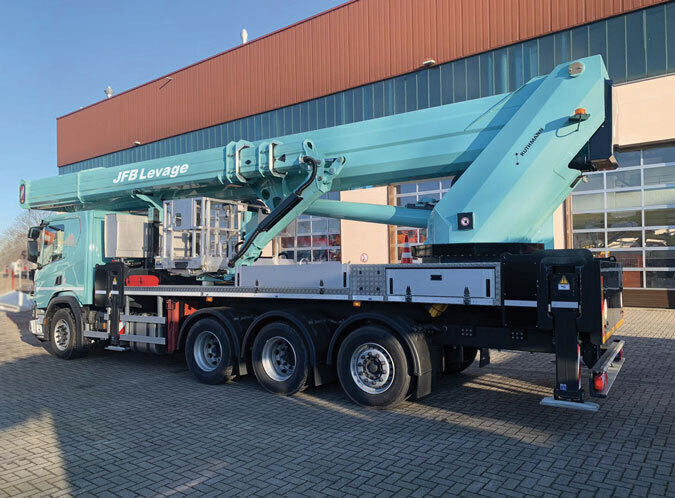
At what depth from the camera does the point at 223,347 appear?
745 cm

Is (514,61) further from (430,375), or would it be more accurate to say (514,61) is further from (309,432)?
(309,432)

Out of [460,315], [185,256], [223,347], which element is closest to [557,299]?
[460,315]

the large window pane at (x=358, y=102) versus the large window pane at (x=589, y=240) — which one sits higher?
the large window pane at (x=358, y=102)

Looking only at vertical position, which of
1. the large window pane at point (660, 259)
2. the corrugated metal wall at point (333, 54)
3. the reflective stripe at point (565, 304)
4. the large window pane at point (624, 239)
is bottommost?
the reflective stripe at point (565, 304)

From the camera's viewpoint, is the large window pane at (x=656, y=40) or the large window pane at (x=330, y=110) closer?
the large window pane at (x=656, y=40)

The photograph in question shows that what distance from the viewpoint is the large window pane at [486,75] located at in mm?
17016

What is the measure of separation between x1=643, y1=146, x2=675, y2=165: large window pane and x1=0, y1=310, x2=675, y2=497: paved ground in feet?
33.8

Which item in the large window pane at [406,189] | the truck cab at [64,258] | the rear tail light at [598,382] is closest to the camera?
the rear tail light at [598,382]

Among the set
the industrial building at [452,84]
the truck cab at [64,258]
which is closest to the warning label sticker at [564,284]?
the industrial building at [452,84]

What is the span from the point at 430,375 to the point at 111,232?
644 cm

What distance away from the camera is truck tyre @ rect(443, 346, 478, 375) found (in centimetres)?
693

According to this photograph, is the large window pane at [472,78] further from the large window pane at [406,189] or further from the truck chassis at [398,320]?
the truck chassis at [398,320]

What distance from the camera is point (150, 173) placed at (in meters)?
8.96

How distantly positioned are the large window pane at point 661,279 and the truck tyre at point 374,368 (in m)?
13.3
